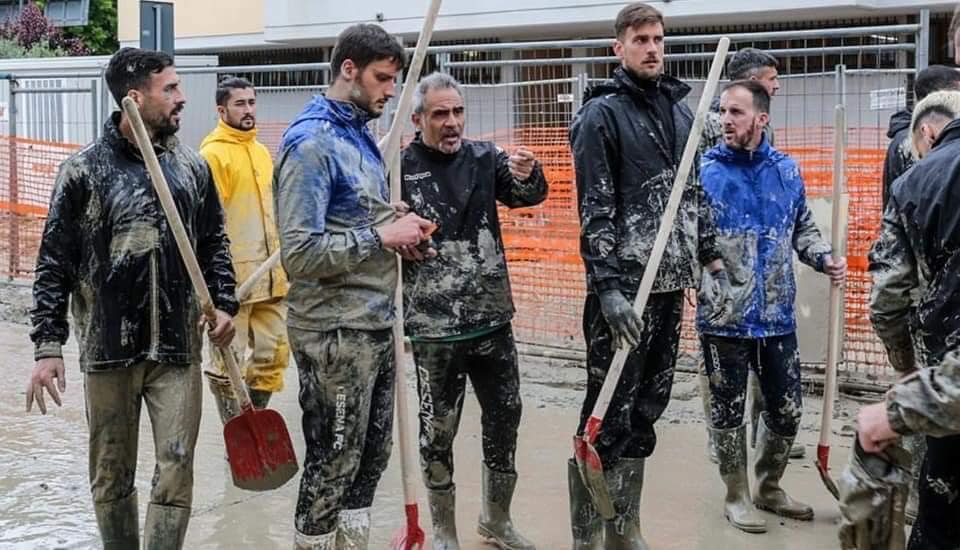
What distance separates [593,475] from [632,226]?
100 cm

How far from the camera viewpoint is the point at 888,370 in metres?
7.72

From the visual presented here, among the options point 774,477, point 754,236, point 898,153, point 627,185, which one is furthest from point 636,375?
point 898,153

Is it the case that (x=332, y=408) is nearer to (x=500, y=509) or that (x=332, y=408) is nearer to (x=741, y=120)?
(x=500, y=509)

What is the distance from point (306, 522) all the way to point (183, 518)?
2.18 feet

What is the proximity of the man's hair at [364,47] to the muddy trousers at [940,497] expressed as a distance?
87.1 inches

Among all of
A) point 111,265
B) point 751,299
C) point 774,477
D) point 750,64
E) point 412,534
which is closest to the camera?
point 111,265

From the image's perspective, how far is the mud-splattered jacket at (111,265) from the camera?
14.8 ft

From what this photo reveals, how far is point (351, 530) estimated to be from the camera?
4359mm

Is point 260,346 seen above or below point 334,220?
below

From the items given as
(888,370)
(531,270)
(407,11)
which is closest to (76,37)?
(407,11)

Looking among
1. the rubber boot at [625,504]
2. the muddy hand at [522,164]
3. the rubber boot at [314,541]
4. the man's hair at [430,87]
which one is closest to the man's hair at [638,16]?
the muddy hand at [522,164]

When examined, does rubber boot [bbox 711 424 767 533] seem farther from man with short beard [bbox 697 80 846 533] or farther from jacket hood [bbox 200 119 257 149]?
jacket hood [bbox 200 119 257 149]

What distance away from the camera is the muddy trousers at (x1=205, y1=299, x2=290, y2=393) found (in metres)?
6.47

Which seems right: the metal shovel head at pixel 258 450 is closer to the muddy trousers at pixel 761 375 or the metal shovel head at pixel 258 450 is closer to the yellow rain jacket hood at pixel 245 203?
the yellow rain jacket hood at pixel 245 203
